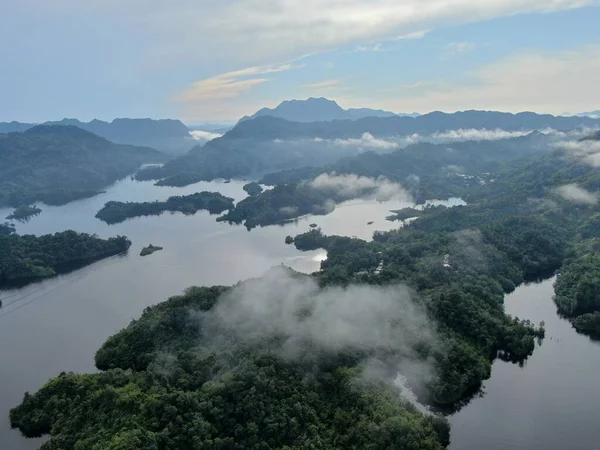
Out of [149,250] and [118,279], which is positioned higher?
[149,250]

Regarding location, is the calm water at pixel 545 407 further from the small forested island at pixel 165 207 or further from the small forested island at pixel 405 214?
the small forested island at pixel 165 207

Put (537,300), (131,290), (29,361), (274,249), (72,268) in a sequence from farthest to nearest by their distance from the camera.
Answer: (274,249) < (72,268) < (131,290) < (537,300) < (29,361)

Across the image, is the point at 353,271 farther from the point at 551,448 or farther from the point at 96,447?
the point at 96,447

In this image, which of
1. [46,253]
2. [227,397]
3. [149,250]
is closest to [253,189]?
[149,250]

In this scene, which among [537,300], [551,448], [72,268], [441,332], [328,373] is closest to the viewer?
[551,448]

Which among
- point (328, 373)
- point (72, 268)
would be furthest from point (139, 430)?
point (72, 268)

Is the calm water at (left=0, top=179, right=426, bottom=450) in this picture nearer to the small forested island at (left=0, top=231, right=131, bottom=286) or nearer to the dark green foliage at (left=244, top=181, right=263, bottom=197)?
the small forested island at (left=0, top=231, right=131, bottom=286)

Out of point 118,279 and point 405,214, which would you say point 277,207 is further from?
point 118,279
